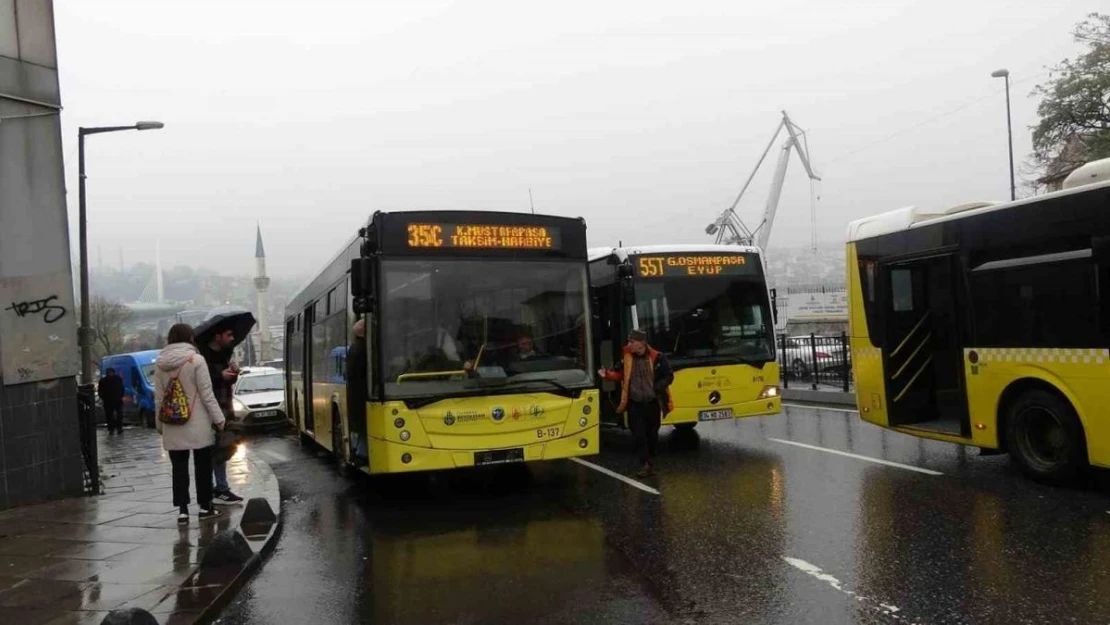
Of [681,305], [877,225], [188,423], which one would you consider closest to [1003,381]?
[877,225]

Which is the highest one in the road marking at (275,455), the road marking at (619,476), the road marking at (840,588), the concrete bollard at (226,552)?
the concrete bollard at (226,552)

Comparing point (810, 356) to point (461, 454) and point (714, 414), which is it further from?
point (461, 454)

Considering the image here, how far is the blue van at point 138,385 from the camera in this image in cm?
2828

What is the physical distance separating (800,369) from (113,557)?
1678 cm

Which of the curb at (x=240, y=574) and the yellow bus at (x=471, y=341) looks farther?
the yellow bus at (x=471, y=341)

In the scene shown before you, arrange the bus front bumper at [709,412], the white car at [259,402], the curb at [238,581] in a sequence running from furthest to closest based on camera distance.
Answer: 1. the white car at [259,402]
2. the bus front bumper at [709,412]
3. the curb at [238,581]

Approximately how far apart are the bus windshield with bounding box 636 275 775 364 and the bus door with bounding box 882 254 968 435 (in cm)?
217

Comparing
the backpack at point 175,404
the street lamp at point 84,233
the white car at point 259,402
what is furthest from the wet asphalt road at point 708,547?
the street lamp at point 84,233

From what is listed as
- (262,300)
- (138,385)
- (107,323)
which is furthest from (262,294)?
(138,385)

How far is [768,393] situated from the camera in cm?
1205

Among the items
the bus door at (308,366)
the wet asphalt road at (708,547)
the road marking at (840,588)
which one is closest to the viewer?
the road marking at (840,588)

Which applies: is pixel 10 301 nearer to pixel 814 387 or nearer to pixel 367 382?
pixel 367 382

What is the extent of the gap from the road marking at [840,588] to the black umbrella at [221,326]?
673 cm

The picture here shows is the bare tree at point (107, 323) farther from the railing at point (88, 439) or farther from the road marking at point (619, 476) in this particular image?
the road marking at point (619, 476)
